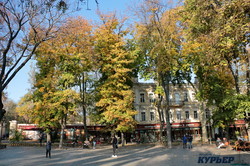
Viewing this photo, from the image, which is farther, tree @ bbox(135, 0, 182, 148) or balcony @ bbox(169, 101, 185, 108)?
balcony @ bbox(169, 101, 185, 108)

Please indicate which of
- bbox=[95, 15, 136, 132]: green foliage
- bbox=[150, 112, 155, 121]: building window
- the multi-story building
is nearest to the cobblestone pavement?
bbox=[95, 15, 136, 132]: green foliage

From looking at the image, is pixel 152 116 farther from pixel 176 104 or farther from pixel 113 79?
pixel 113 79

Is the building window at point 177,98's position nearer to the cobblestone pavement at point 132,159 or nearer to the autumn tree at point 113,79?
the autumn tree at point 113,79

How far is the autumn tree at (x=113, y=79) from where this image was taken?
24812 millimetres

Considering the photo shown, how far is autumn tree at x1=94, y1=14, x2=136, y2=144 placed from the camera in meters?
24.8

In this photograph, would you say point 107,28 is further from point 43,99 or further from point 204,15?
point 204,15

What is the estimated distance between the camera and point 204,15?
33.0 ft

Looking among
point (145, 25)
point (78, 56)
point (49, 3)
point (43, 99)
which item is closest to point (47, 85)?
point (43, 99)

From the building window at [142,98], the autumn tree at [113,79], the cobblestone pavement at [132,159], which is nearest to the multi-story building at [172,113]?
the building window at [142,98]

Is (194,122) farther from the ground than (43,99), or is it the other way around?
(43,99)

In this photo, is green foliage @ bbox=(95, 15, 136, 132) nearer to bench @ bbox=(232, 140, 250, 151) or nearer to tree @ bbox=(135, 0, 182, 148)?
tree @ bbox=(135, 0, 182, 148)

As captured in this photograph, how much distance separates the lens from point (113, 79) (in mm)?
26812

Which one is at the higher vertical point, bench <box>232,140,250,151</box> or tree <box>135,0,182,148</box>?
tree <box>135,0,182,148</box>

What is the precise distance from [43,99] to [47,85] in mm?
2331
